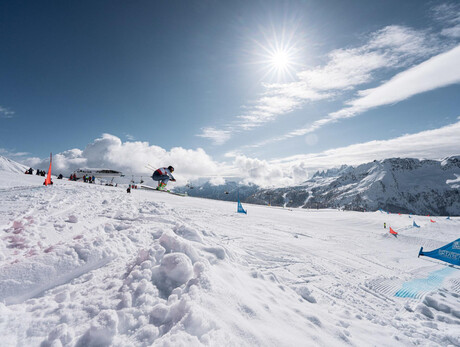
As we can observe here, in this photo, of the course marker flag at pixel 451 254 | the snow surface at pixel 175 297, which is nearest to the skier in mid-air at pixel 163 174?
the snow surface at pixel 175 297

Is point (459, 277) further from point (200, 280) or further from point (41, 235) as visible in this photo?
point (41, 235)

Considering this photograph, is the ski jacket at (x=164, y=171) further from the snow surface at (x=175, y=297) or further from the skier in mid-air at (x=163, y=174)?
the snow surface at (x=175, y=297)

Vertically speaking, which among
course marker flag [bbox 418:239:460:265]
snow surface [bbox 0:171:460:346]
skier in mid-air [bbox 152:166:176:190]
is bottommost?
course marker flag [bbox 418:239:460:265]

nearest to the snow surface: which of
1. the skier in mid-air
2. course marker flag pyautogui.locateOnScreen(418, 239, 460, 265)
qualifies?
course marker flag pyautogui.locateOnScreen(418, 239, 460, 265)

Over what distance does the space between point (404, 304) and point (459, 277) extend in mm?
6972

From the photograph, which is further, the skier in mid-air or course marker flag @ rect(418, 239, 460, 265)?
the skier in mid-air

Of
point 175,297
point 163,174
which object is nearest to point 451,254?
point 175,297

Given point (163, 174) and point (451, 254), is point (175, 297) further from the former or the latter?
point (163, 174)

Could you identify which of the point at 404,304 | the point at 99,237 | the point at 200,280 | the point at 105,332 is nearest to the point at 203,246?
the point at 200,280

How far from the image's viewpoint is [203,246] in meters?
5.73

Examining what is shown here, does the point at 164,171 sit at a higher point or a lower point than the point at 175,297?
higher

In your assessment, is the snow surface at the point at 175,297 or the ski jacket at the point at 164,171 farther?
the ski jacket at the point at 164,171

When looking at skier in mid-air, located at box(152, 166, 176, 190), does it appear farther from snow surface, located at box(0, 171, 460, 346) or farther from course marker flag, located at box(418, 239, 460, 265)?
course marker flag, located at box(418, 239, 460, 265)

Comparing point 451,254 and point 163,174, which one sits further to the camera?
point 163,174
